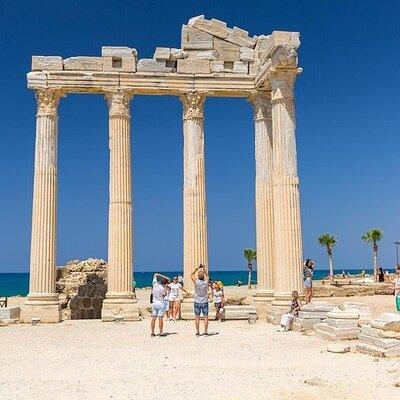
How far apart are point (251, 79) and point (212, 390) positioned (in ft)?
61.5

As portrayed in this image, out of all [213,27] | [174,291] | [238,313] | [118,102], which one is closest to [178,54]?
[213,27]

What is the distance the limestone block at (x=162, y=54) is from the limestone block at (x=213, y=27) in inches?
70.1

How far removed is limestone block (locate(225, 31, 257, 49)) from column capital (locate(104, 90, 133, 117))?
18.0 feet

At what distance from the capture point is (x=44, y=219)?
80.5 ft

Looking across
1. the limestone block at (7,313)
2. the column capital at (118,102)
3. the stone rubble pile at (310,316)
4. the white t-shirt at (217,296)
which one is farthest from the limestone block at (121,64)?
the stone rubble pile at (310,316)

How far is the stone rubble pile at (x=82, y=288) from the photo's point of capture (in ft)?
101

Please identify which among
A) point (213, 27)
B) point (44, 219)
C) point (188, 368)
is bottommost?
point (188, 368)

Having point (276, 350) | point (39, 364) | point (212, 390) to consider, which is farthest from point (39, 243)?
point (212, 390)

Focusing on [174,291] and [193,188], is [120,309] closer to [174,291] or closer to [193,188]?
[174,291]

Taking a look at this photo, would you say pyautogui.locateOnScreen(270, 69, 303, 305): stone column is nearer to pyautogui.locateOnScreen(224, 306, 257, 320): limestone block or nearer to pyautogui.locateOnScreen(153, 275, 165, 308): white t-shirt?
pyautogui.locateOnScreen(224, 306, 257, 320): limestone block

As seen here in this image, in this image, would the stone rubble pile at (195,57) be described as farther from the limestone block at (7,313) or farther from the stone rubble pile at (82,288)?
the stone rubble pile at (82,288)

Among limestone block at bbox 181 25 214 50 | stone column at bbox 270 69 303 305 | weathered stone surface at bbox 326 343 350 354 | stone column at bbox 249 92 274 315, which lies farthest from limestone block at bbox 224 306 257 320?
limestone block at bbox 181 25 214 50

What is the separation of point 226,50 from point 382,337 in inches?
667

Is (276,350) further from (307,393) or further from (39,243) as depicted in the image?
(39,243)
